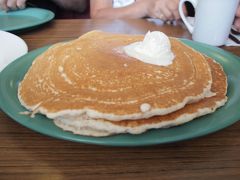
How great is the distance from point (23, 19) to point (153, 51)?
2.70 ft

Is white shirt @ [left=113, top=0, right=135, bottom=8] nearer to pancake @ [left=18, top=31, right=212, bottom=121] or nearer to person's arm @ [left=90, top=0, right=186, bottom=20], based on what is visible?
person's arm @ [left=90, top=0, right=186, bottom=20]

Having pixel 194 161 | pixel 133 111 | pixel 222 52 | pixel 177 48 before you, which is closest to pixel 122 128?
A: pixel 133 111

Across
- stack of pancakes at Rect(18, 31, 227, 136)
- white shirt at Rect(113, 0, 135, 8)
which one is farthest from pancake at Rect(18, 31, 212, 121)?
white shirt at Rect(113, 0, 135, 8)

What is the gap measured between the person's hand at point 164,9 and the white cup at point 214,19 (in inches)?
9.4

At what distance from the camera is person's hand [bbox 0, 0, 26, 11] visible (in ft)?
4.69

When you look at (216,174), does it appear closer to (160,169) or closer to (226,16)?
(160,169)

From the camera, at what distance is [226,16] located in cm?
105

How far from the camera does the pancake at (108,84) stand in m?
0.53

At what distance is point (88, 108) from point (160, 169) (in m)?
0.16

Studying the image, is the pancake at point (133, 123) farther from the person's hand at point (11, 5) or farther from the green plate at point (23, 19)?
the person's hand at point (11, 5)

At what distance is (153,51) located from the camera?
0.68 m

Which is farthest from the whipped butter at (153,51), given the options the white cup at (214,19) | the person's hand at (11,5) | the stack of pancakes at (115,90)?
the person's hand at (11,5)

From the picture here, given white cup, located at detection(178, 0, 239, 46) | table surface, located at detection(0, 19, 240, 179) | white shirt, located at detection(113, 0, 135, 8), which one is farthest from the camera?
white shirt, located at detection(113, 0, 135, 8)

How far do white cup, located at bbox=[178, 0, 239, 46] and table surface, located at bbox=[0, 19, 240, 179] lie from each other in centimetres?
53
